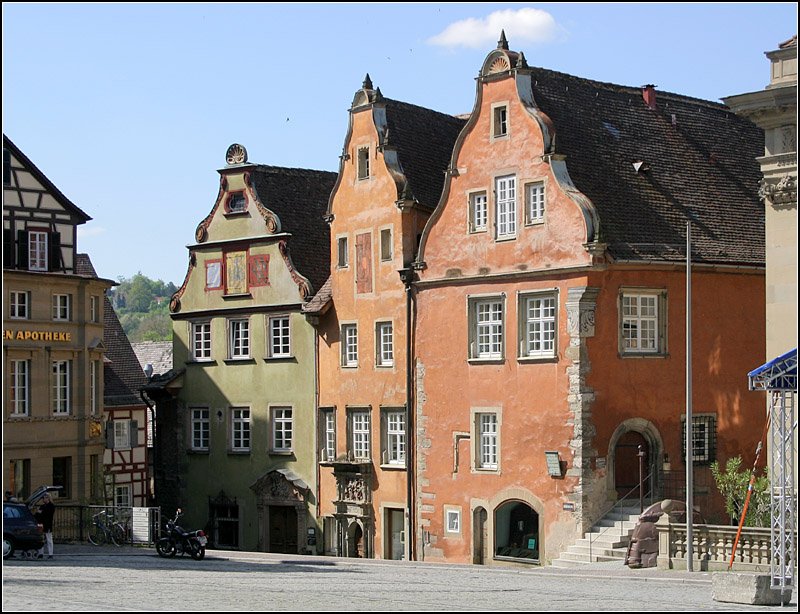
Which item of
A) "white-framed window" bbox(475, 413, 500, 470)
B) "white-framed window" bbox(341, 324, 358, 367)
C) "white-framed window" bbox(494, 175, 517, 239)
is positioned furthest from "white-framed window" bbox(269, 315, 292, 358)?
"white-framed window" bbox(494, 175, 517, 239)

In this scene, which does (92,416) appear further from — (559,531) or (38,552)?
(559,531)

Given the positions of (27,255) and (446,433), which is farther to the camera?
(27,255)

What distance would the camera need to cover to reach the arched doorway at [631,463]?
42375 mm

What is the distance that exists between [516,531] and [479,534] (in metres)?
1.41

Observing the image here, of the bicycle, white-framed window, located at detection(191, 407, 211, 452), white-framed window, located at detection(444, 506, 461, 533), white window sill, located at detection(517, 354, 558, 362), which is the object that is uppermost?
white window sill, located at detection(517, 354, 558, 362)

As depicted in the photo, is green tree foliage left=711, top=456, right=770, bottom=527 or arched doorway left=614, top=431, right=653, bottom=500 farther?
arched doorway left=614, top=431, right=653, bottom=500

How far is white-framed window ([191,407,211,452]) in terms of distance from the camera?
179 ft

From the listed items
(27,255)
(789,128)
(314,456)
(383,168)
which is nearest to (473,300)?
(383,168)

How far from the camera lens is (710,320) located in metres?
43.3

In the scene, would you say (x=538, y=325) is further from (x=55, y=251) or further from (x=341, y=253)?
(x=55, y=251)

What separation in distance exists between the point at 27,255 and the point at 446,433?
16.3 meters

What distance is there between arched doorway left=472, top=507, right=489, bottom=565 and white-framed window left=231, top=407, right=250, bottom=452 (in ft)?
36.6

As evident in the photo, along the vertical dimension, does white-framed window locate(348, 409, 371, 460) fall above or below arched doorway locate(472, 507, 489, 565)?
above

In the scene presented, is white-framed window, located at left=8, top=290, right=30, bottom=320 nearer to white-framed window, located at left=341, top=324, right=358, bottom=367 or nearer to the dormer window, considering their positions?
the dormer window
